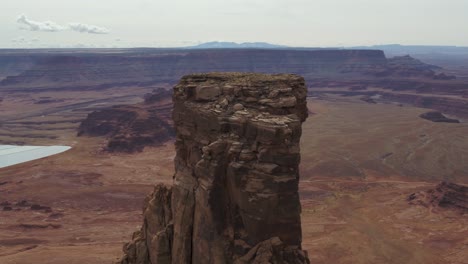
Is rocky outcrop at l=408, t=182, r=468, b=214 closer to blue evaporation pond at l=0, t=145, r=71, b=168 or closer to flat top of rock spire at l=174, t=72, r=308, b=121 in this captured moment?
flat top of rock spire at l=174, t=72, r=308, b=121

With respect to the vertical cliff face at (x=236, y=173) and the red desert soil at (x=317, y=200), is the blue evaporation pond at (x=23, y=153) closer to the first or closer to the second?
the red desert soil at (x=317, y=200)

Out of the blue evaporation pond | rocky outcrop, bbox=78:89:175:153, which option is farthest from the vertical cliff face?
the blue evaporation pond

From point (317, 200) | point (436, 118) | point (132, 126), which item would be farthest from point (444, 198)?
point (436, 118)

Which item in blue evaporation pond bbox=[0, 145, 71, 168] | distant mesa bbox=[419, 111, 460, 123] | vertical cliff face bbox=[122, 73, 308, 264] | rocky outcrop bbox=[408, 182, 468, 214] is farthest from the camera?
distant mesa bbox=[419, 111, 460, 123]

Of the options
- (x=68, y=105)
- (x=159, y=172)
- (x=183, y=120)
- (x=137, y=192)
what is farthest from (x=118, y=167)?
(x=68, y=105)

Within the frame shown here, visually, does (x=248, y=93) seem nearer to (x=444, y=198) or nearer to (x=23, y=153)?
(x=444, y=198)

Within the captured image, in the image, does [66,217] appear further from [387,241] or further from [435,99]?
[435,99]
